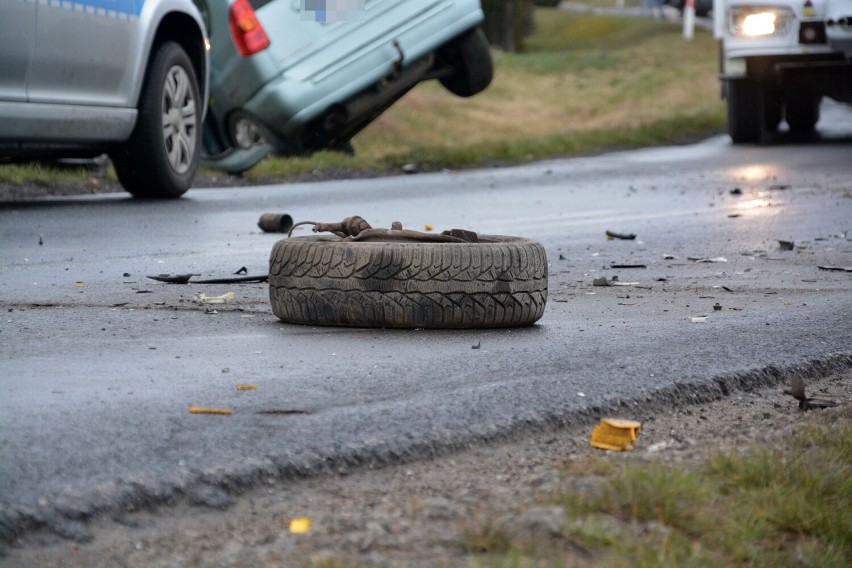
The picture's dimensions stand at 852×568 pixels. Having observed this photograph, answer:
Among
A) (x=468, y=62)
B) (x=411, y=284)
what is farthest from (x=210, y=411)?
(x=468, y=62)

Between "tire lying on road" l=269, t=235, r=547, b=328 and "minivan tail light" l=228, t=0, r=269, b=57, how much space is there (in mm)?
6890

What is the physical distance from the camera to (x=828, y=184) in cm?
1030

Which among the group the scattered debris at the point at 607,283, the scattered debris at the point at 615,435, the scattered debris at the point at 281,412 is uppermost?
the scattered debris at the point at 281,412

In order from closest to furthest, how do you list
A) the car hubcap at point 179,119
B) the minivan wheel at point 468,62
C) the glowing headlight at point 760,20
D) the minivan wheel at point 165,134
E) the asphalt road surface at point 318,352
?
the asphalt road surface at point 318,352 < the minivan wheel at point 165,134 < the car hubcap at point 179,119 < the minivan wheel at point 468,62 < the glowing headlight at point 760,20

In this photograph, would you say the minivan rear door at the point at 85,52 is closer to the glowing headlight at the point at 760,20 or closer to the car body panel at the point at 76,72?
the car body panel at the point at 76,72

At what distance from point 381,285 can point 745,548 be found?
2022 mm

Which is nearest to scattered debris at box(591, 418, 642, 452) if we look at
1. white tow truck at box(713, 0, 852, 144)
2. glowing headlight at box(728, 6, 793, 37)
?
white tow truck at box(713, 0, 852, 144)

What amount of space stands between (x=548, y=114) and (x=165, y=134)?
20848mm

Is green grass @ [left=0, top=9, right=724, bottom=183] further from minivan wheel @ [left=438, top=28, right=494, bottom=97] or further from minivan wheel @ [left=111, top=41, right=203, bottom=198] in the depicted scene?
minivan wheel @ [left=111, top=41, right=203, bottom=198]

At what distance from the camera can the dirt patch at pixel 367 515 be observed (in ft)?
6.98

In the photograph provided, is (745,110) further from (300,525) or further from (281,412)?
(300,525)

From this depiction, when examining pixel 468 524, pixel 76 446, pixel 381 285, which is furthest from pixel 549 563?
pixel 381 285

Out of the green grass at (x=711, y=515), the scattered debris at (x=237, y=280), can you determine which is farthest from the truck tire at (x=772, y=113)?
the green grass at (x=711, y=515)

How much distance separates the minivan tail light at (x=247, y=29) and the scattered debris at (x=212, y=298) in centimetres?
621
